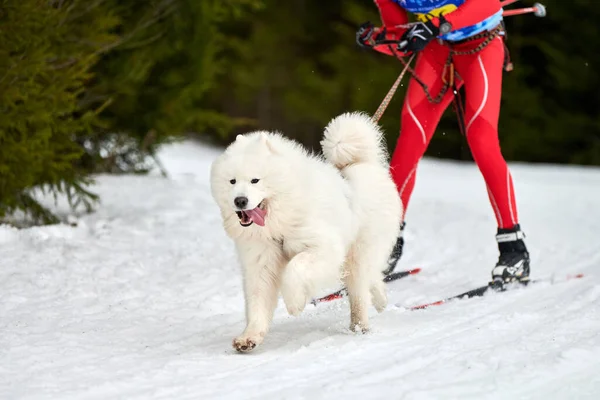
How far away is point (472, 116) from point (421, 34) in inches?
26.0

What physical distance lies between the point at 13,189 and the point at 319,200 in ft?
10.7

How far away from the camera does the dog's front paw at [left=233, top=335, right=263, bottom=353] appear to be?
4137 millimetres

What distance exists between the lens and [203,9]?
9031 millimetres

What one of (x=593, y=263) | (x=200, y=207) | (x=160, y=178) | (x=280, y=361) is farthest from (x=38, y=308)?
(x=160, y=178)

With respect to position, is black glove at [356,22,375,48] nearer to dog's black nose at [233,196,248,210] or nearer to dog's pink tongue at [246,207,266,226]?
dog's pink tongue at [246,207,266,226]

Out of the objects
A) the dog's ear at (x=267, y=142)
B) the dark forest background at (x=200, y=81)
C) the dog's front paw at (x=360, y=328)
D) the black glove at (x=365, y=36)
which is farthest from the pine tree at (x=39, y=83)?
the dog's front paw at (x=360, y=328)

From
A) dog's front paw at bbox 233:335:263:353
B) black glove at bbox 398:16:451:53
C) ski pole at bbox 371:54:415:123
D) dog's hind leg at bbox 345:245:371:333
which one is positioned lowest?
dog's front paw at bbox 233:335:263:353

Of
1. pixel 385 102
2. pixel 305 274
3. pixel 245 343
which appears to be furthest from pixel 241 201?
pixel 385 102

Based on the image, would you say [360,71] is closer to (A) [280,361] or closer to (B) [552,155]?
(B) [552,155]

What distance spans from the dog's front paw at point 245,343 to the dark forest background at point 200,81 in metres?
2.77

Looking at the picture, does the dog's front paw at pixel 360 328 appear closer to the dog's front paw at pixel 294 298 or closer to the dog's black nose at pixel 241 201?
the dog's front paw at pixel 294 298

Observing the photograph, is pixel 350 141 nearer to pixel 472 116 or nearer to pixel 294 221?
pixel 294 221

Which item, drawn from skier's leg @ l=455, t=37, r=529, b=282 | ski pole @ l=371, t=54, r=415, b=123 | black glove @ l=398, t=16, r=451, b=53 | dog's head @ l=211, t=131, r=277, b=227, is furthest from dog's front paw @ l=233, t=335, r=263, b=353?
black glove @ l=398, t=16, r=451, b=53

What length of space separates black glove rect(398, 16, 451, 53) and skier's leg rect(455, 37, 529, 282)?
36cm
